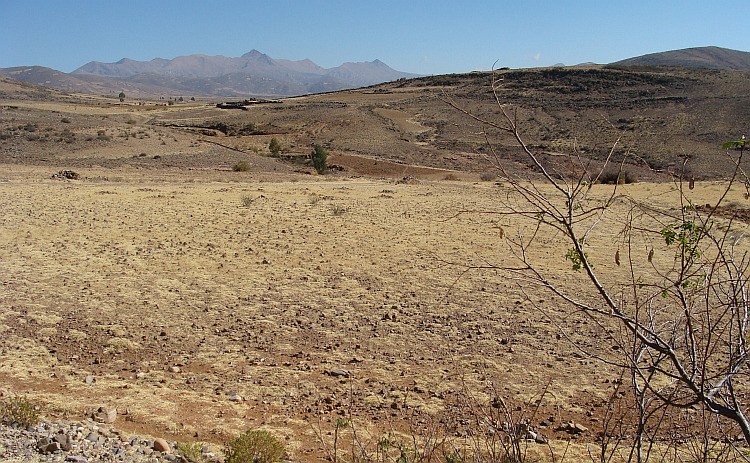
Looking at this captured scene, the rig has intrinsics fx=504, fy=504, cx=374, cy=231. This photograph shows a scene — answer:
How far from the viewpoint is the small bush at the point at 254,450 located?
369 cm

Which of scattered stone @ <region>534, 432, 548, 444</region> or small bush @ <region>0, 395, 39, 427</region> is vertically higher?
small bush @ <region>0, 395, 39, 427</region>

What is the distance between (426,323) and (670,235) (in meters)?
4.70

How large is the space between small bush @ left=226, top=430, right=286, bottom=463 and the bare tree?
2.26 m

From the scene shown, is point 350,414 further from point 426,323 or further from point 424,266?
point 424,266

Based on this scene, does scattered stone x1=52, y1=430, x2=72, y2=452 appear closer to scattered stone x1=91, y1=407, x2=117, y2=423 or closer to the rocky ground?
the rocky ground

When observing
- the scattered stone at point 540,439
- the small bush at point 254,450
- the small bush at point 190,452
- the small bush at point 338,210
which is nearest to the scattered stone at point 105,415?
the small bush at point 190,452

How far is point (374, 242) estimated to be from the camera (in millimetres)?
10953

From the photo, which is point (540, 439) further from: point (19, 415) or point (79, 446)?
point (19, 415)

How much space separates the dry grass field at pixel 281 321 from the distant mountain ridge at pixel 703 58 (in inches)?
7338

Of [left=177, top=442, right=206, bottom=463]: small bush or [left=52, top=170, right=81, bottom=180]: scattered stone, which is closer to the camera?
[left=177, top=442, right=206, bottom=463]: small bush

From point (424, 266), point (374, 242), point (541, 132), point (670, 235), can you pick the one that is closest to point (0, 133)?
point (374, 242)

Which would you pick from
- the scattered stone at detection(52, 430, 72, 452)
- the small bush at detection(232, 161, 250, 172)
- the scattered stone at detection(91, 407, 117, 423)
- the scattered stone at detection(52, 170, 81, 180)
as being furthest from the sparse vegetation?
the small bush at detection(232, 161, 250, 172)

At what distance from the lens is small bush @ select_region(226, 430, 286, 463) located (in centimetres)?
369

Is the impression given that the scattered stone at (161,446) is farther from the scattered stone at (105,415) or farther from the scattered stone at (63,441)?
the scattered stone at (105,415)
